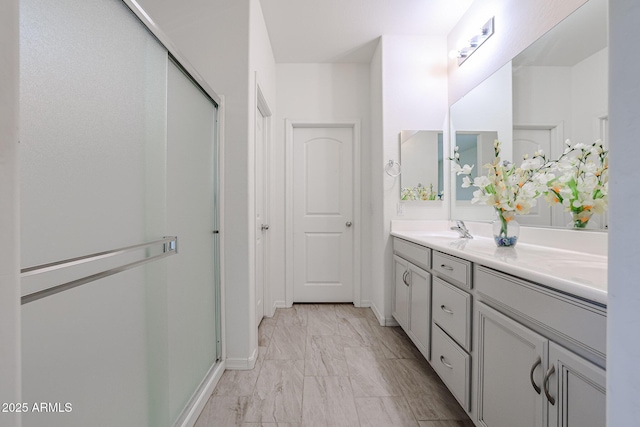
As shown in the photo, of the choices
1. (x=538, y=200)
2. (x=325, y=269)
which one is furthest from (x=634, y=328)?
(x=325, y=269)

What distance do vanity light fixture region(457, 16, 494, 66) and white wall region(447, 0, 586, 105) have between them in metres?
0.03

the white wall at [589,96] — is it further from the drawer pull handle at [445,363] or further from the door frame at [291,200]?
the door frame at [291,200]

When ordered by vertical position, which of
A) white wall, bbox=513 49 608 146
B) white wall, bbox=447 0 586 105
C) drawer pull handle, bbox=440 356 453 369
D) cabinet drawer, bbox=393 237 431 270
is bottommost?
Result: drawer pull handle, bbox=440 356 453 369

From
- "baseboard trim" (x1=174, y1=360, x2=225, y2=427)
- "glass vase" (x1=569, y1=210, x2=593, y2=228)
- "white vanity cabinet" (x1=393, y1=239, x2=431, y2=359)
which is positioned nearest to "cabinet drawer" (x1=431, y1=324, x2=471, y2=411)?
"white vanity cabinet" (x1=393, y1=239, x2=431, y2=359)

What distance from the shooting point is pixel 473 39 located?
85.7 inches

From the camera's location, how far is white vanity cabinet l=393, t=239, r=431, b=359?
1.74 m

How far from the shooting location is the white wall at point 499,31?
1562 mm

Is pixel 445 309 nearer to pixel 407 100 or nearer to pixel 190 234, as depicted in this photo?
pixel 190 234

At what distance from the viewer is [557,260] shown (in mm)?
1147

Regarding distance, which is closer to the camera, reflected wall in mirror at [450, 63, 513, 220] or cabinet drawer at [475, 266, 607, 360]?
cabinet drawer at [475, 266, 607, 360]

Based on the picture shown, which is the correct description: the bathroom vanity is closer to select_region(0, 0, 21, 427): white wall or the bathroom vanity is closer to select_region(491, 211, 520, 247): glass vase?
select_region(491, 211, 520, 247): glass vase

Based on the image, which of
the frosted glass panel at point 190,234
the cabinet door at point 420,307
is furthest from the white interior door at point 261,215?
the cabinet door at point 420,307

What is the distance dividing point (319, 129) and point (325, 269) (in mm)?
1508

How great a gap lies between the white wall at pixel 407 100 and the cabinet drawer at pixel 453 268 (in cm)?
99
